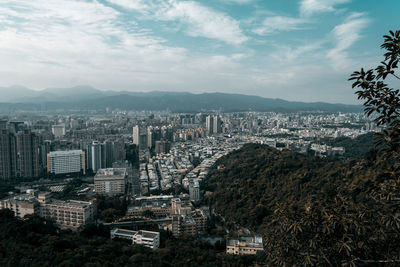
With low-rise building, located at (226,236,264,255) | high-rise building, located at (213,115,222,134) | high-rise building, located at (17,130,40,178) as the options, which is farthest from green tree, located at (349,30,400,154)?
high-rise building, located at (213,115,222,134)

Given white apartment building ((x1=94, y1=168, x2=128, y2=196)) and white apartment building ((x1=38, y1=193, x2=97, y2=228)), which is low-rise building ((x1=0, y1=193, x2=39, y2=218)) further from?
white apartment building ((x1=94, y1=168, x2=128, y2=196))

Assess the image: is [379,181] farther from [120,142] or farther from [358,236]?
[120,142]

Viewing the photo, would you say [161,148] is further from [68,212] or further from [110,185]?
[68,212]

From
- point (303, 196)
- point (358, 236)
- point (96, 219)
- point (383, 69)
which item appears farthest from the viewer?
point (96, 219)

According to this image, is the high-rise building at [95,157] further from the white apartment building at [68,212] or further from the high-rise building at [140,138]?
the white apartment building at [68,212]

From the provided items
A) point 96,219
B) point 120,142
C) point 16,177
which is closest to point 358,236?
point 96,219

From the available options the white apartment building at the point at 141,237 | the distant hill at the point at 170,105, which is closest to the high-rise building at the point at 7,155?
the white apartment building at the point at 141,237
